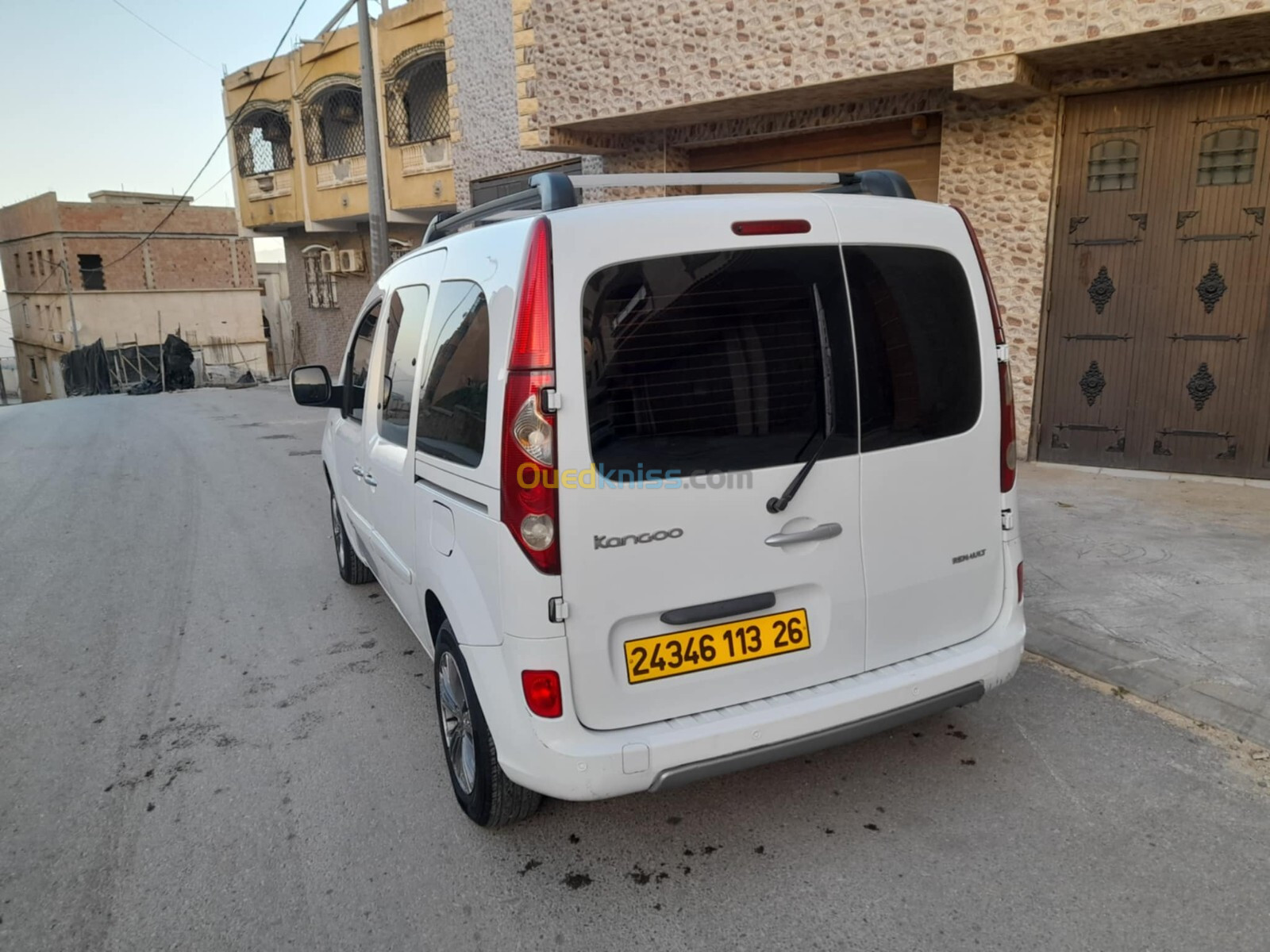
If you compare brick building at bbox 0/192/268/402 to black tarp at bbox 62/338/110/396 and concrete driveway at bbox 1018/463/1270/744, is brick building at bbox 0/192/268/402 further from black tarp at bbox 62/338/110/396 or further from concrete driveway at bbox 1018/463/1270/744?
concrete driveway at bbox 1018/463/1270/744

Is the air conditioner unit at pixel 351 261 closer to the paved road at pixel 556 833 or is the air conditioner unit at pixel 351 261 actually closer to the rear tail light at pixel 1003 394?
the paved road at pixel 556 833

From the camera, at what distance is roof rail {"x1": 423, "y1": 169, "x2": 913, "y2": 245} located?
2.67m

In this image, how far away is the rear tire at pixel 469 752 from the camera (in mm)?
2820

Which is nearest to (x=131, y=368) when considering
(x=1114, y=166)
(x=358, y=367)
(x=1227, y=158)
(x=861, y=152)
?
(x=861, y=152)

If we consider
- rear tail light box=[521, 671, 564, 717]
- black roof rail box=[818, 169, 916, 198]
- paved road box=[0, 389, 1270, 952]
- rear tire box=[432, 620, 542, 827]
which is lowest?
paved road box=[0, 389, 1270, 952]

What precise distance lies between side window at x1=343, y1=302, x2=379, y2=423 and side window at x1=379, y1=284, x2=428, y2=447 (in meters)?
0.58

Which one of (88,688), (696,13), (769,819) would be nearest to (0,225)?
(696,13)

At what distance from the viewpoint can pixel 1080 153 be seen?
7602 mm

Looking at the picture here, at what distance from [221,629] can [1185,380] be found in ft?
25.0

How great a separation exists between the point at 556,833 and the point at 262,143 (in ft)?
91.6

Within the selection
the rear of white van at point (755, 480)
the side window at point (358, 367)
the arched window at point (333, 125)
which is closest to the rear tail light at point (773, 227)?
the rear of white van at point (755, 480)

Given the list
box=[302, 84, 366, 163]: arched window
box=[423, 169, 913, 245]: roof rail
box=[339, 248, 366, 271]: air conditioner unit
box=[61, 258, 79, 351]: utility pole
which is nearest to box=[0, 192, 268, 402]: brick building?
box=[61, 258, 79, 351]: utility pole

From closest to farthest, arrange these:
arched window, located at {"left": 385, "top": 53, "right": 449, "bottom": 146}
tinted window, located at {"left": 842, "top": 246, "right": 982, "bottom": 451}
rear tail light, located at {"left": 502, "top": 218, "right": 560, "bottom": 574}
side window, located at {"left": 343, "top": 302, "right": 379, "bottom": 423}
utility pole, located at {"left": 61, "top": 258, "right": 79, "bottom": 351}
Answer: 1. rear tail light, located at {"left": 502, "top": 218, "right": 560, "bottom": 574}
2. tinted window, located at {"left": 842, "top": 246, "right": 982, "bottom": 451}
3. side window, located at {"left": 343, "top": 302, "right": 379, "bottom": 423}
4. arched window, located at {"left": 385, "top": 53, "right": 449, "bottom": 146}
5. utility pole, located at {"left": 61, "top": 258, "right": 79, "bottom": 351}

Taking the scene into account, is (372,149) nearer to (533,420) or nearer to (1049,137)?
(1049,137)
